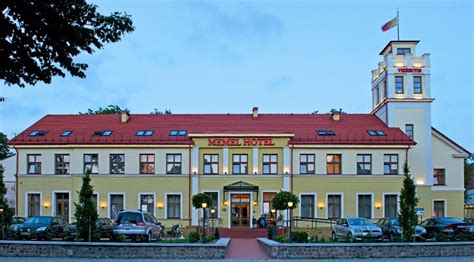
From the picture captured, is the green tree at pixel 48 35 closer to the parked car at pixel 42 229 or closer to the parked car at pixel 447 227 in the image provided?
the parked car at pixel 42 229

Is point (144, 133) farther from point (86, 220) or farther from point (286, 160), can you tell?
point (86, 220)

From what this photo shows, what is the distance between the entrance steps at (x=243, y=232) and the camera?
37344 mm

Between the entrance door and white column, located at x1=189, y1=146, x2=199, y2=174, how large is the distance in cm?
305

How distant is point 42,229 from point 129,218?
4780 millimetres

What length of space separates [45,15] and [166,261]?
1208cm

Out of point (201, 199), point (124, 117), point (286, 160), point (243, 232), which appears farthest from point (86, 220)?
point (124, 117)

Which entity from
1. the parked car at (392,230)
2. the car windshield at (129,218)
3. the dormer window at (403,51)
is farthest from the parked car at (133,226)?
the dormer window at (403,51)

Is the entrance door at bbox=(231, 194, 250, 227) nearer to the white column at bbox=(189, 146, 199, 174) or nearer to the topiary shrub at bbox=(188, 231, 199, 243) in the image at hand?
the white column at bbox=(189, 146, 199, 174)

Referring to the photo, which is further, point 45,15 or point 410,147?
point 410,147

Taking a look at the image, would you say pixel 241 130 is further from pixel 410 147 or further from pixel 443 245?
Answer: pixel 443 245

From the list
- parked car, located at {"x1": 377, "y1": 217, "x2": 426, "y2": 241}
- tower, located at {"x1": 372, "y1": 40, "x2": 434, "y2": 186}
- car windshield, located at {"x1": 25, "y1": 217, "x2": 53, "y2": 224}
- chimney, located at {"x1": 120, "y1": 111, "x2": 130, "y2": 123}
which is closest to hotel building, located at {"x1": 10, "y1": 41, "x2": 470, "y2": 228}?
tower, located at {"x1": 372, "y1": 40, "x2": 434, "y2": 186}

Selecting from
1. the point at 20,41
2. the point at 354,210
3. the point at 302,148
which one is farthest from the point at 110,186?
the point at 20,41

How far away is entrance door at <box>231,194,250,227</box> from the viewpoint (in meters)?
40.6

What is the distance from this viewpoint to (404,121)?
4372cm
